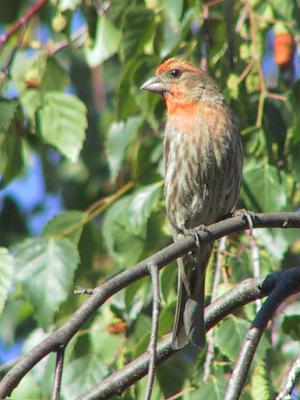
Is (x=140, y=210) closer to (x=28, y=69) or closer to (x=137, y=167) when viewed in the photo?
(x=137, y=167)

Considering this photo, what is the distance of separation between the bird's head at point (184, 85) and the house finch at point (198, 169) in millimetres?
22

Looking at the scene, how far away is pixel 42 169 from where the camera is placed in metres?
8.45

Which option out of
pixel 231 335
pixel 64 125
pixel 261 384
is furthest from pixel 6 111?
pixel 261 384

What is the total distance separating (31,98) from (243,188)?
1096 millimetres

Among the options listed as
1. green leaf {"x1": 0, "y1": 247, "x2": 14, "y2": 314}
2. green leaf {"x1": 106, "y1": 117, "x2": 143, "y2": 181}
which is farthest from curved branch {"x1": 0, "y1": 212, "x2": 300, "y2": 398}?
green leaf {"x1": 106, "y1": 117, "x2": 143, "y2": 181}

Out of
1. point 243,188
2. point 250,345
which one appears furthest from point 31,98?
point 250,345

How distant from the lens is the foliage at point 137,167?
452cm

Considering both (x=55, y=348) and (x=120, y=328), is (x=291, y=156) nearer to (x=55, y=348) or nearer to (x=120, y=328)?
(x=120, y=328)

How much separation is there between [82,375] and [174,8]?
1.69 m

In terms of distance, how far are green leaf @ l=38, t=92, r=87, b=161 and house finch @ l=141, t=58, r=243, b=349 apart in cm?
37

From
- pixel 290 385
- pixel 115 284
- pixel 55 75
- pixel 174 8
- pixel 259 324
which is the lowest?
pixel 290 385

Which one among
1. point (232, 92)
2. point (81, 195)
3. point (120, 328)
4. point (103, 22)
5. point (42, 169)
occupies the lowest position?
point (120, 328)

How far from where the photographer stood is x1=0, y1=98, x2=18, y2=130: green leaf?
4.49 m

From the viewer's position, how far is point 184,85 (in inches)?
226
